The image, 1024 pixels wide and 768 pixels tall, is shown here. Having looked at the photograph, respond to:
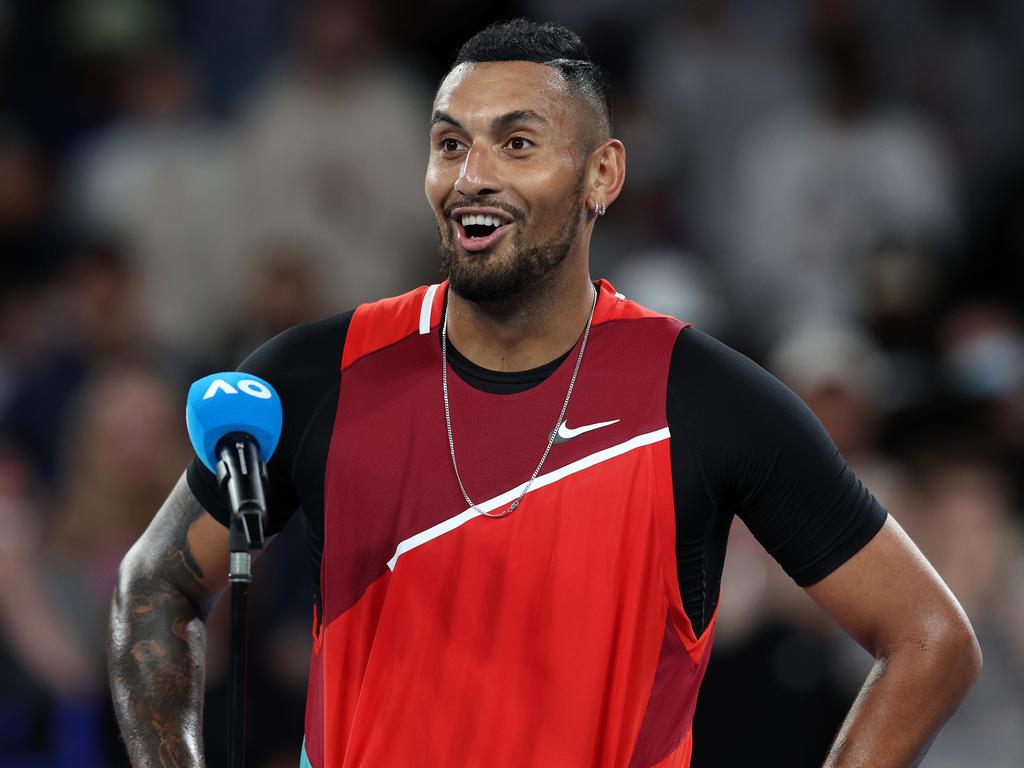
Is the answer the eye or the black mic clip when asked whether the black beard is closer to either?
the eye

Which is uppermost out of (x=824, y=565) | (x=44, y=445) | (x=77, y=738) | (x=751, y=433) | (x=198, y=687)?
(x=751, y=433)

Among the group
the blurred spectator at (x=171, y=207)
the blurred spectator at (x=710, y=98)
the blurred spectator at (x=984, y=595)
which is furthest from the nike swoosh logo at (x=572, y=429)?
the blurred spectator at (x=710, y=98)

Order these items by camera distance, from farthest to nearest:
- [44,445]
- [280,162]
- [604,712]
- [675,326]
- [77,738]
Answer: [280,162]
[44,445]
[77,738]
[675,326]
[604,712]

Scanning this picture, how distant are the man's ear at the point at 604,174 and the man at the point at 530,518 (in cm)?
1

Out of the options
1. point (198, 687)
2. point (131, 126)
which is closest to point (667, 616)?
point (198, 687)

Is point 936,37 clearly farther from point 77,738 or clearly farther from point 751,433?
point 751,433

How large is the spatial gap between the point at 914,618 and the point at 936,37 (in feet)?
19.7

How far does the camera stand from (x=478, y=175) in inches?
117

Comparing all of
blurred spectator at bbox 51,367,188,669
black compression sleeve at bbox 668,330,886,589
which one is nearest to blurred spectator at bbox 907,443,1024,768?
blurred spectator at bbox 51,367,188,669

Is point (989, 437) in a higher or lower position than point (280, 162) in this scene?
lower

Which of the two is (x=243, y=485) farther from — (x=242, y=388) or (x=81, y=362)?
(x=81, y=362)

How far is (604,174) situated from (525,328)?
34 centimetres

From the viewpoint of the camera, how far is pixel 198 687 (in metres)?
3.13

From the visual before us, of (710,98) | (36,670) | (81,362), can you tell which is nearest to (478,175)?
(36,670)
